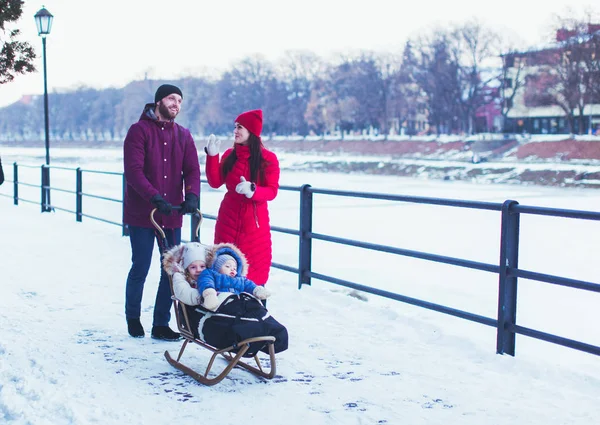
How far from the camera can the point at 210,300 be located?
4617mm

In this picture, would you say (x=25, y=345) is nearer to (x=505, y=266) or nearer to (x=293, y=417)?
(x=293, y=417)

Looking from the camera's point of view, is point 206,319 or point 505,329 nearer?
point 206,319

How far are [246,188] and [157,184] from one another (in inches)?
25.6

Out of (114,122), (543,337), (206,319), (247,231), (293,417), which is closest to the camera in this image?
(293,417)

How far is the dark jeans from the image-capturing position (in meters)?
5.80

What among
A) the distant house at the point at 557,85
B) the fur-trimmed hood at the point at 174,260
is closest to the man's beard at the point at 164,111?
the fur-trimmed hood at the point at 174,260

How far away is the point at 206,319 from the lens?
4750 millimetres

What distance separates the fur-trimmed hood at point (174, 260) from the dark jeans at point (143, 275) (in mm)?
676

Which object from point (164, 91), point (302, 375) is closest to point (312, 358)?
point (302, 375)

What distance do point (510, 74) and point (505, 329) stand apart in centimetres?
7255

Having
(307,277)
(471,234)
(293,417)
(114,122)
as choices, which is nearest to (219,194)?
(471,234)

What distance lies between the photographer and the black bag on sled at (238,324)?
461 centimetres

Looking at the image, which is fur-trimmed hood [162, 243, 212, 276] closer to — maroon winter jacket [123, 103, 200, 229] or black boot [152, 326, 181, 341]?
maroon winter jacket [123, 103, 200, 229]

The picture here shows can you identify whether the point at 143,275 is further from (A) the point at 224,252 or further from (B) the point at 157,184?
(A) the point at 224,252
